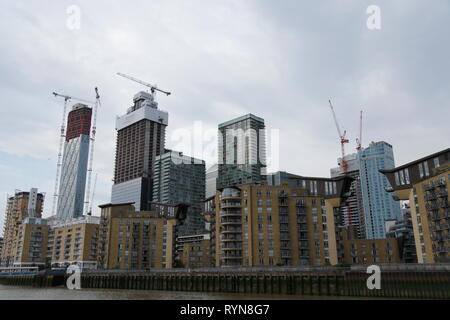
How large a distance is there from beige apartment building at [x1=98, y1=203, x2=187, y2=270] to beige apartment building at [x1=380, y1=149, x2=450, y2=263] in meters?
86.0

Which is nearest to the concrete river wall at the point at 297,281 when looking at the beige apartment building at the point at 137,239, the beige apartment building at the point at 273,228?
the beige apartment building at the point at 273,228

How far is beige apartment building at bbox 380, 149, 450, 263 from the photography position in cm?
9562

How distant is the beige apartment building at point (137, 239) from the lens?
15688cm

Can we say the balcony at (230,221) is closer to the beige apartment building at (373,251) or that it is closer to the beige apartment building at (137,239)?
the beige apartment building at (137,239)

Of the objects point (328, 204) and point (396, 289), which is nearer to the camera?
point (396, 289)

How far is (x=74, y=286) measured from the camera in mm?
133500

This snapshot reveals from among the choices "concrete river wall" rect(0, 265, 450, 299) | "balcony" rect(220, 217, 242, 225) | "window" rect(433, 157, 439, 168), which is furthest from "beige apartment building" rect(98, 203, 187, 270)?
"window" rect(433, 157, 439, 168)

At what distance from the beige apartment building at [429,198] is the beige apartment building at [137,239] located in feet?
282

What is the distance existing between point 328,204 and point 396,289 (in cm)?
5515

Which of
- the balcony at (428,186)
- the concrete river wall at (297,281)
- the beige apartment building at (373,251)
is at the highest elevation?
the balcony at (428,186)
